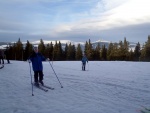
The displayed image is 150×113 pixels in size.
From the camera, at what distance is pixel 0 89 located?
442 inches

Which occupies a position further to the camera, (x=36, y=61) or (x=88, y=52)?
(x=88, y=52)

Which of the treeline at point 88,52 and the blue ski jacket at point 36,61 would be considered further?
the treeline at point 88,52

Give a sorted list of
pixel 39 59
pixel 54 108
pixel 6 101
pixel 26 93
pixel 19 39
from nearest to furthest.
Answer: pixel 54 108
pixel 6 101
pixel 26 93
pixel 39 59
pixel 19 39

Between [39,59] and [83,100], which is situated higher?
[39,59]

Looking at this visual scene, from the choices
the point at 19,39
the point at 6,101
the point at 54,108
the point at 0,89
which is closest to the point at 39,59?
the point at 0,89

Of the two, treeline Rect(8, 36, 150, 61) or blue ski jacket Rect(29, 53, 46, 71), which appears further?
treeline Rect(8, 36, 150, 61)

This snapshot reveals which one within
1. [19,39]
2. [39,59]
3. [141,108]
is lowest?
[141,108]

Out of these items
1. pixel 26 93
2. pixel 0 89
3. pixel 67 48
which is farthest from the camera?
pixel 67 48

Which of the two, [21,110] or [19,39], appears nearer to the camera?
[21,110]

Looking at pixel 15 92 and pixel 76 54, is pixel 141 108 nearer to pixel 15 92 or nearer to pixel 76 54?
pixel 15 92

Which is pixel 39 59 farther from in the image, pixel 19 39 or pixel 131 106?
pixel 19 39

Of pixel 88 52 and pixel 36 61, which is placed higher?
pixel 88 52

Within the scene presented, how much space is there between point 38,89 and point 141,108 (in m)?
→ 5.23

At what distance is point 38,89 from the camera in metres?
11.3
